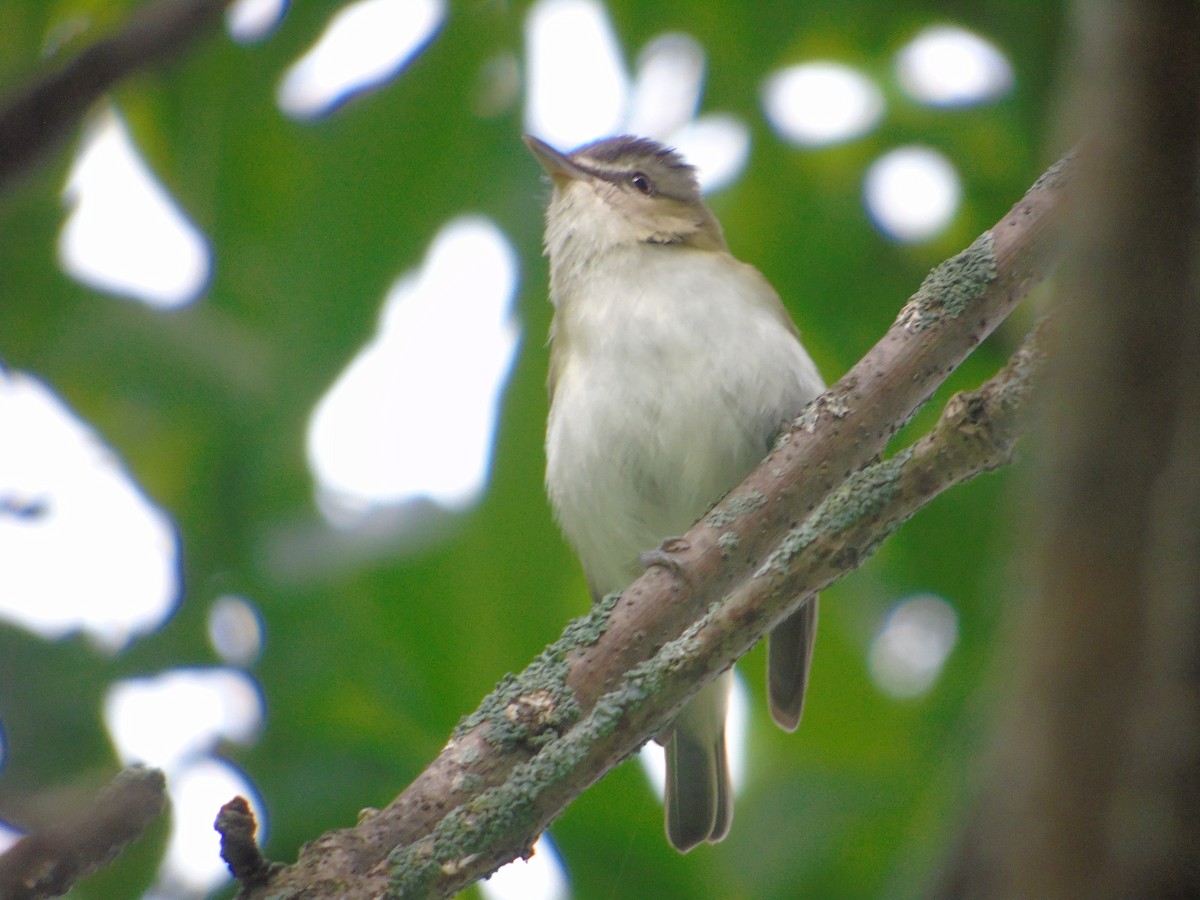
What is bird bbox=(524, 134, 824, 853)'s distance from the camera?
15.0ft

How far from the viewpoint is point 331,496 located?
504 cm

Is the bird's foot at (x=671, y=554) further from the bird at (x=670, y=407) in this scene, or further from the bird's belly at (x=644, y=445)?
the bird's belly at (x=644, y=445)

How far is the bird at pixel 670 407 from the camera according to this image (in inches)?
180

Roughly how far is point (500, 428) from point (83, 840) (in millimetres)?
3442

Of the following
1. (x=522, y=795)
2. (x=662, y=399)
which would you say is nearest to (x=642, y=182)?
(x=662, y=399)

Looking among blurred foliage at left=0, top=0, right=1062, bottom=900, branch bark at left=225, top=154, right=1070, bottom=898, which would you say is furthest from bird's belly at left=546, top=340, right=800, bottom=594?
branch bark at left=225, top=154, right=1070, bottom=898

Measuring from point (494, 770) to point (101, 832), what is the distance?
1.18m

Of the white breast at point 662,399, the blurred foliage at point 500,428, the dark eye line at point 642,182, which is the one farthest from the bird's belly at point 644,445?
the dark eye line at point 642,182

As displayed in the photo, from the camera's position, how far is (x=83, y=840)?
4.86ft

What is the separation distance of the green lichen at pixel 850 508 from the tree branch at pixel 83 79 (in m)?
1.71

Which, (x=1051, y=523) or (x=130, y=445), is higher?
(x=130, y=445)

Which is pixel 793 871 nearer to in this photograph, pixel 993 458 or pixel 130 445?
pixel 993 458

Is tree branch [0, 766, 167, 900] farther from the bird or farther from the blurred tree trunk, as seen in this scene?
the bird

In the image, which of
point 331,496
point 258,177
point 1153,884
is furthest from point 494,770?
point 258,177
